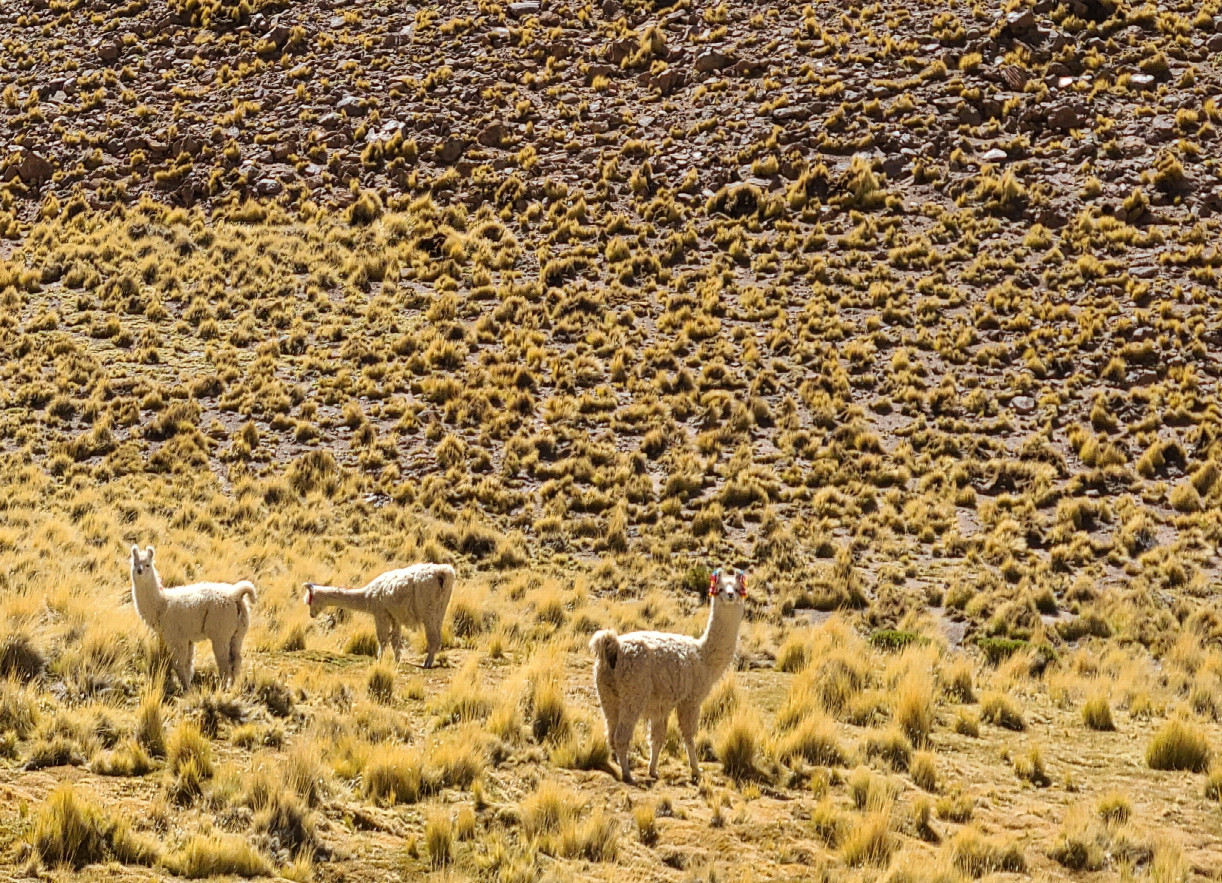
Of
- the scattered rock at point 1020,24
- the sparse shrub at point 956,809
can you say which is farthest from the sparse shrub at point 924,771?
the scattered rock at point 1020,24

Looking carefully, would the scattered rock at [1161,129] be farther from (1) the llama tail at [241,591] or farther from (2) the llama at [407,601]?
(1) the llama tail at [241,591]

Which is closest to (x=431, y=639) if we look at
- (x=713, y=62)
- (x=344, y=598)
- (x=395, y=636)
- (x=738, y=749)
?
(x=395, y=636)

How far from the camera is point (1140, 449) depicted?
2414 centimetres

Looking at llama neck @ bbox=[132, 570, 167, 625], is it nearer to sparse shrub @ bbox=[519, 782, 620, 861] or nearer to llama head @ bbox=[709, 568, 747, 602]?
sparse shrub @ bbox=[519, 782, 620, 861]

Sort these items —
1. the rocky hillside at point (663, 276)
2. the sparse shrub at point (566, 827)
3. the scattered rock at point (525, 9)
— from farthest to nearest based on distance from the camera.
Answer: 1. the scattered rock at point (525, 9)
2. the rocky hillside at point (663, 276)
3. the sparse shrub at point (566, 827)

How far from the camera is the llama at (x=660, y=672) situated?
8781mm

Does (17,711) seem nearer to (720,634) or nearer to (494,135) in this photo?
(720,634)

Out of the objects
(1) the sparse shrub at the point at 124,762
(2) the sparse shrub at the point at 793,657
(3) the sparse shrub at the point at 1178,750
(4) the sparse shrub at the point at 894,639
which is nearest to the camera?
(1) the sparse shrub at the point at 124,762

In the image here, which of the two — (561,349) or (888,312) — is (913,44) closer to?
(888,312)

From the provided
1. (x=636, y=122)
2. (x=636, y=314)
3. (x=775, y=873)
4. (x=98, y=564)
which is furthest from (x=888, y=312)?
(x=775, y=873)

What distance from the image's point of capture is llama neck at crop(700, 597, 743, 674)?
912cm

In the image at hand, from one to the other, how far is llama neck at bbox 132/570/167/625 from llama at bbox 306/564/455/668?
2.82m

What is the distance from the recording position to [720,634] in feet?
29.9

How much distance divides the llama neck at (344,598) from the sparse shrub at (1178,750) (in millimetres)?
7840
